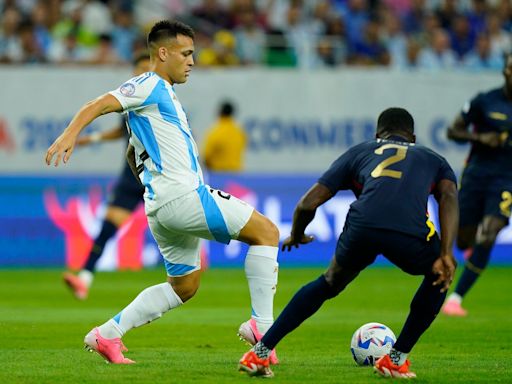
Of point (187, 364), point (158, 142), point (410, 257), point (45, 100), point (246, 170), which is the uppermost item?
point (158, 142)

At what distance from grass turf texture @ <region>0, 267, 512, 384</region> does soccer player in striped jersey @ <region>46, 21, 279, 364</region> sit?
40 centimetres

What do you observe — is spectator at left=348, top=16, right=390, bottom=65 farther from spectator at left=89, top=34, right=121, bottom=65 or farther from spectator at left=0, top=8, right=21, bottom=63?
spectator at left=0, top=8, right=21, bottom=63

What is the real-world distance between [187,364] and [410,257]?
195 cm

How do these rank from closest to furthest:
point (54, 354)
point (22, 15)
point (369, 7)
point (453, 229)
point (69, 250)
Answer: point (453, 229)
point (54, 354)
point (69, 250)
point (22, 15)
point (369, 7)

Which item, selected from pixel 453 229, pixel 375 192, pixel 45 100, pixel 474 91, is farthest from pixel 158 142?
pixel 474 91

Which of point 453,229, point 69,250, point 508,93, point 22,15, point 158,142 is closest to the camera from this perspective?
point 453,229

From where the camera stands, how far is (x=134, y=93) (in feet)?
25.5

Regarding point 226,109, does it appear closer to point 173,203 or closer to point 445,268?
point 173,203

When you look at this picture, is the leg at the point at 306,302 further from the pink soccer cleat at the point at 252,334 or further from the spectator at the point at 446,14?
the spectator at the point at 446,14

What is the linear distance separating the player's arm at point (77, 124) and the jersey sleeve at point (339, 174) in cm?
143

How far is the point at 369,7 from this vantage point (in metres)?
23.8

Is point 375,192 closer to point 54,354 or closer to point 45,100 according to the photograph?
point 54,354

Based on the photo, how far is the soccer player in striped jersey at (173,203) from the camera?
7836mm

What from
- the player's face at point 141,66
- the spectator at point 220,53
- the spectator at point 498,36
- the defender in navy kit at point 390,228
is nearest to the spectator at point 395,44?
the spectator at point 498,36
